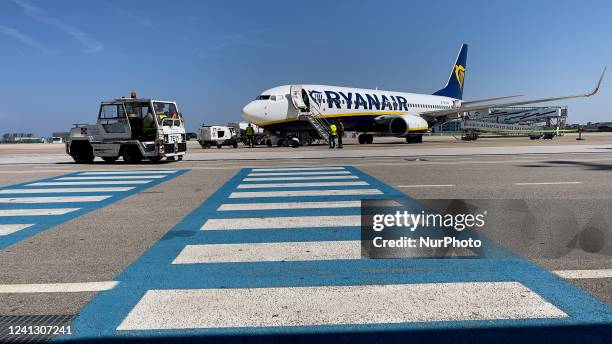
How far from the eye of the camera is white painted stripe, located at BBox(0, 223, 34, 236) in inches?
216

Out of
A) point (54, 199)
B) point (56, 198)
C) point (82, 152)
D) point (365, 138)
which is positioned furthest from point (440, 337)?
point (365, 138)

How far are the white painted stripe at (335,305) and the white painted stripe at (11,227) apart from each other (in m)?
3.40

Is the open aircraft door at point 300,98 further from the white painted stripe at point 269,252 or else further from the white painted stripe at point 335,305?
the white painted stripe at point 335,305

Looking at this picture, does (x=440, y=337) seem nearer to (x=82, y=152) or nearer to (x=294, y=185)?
(x=294, y=185)

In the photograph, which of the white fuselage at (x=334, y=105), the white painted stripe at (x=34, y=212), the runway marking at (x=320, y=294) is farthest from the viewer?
the white fuselage at (x=334, y=105)

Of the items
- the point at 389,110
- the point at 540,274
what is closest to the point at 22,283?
the point at 540,274

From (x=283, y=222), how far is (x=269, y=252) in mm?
1423

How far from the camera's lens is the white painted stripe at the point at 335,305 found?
111 inches

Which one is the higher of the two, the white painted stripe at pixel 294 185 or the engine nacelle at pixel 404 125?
the engine nacelle at pixel 404 125

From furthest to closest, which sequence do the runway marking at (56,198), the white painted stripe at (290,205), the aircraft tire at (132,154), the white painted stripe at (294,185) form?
the aircraft tire at (132,154) < the white painted stripe at (294,185) < the white painted stripe at (290,205) < the runway marking at (56,198)

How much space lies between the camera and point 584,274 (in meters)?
3.60

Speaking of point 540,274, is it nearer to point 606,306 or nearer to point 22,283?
point 606,306

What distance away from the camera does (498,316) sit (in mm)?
2836

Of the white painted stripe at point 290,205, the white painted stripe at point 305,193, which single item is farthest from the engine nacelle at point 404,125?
the white painted stripe at point 290,205
